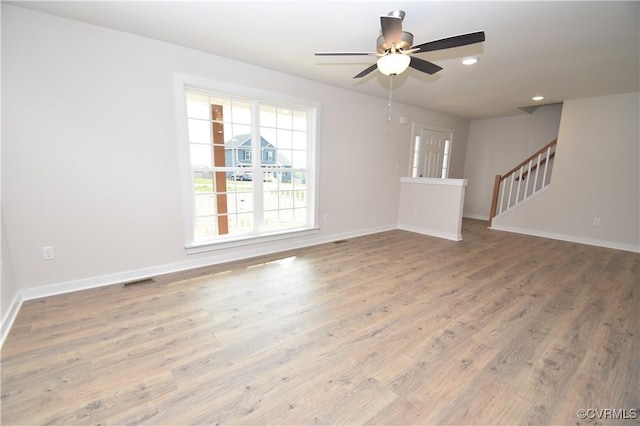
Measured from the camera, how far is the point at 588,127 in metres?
4.62

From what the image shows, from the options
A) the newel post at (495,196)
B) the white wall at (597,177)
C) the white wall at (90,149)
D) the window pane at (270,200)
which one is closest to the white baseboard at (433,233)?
the newel post at (495,196)

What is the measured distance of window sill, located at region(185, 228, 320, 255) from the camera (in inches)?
128

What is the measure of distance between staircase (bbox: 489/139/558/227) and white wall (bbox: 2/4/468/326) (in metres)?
5.15

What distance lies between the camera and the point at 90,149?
2541 millimetres

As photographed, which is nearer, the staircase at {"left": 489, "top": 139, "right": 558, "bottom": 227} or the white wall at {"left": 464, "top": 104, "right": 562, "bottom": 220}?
the staircase at {"left": 489, "top": 139, "right": 558, "bottom": 227}

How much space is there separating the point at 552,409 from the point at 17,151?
4.16m

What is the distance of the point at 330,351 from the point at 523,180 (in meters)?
6.34

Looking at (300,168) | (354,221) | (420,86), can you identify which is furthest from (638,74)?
(300,168)

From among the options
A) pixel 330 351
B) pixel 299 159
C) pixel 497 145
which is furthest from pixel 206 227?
pixel 497 145

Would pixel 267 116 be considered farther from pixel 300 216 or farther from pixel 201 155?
pixel 300 216

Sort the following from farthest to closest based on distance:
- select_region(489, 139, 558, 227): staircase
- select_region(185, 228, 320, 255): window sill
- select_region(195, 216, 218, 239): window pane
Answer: select_region(489, 139, 558, 227): staircase, select_region(195, 216, 218, 239): window pane, select_region(185, 228, 320, 255): window sill
